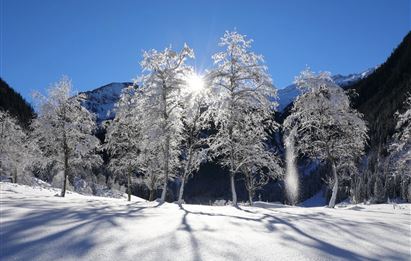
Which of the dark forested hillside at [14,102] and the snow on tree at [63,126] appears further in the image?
the dark forested hillside at [14,102]

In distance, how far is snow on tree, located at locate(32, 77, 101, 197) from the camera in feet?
96.8

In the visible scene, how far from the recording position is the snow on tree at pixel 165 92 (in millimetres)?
24062

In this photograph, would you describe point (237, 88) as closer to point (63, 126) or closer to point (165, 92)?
point (165, 92)

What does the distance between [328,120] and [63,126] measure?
19805 millimetres

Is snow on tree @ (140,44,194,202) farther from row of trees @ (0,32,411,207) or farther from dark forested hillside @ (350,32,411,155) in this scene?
dark forested hillside @ (350,32,411,155)

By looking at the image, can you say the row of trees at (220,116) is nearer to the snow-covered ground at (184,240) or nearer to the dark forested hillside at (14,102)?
the snow-covered ground at (184,240)

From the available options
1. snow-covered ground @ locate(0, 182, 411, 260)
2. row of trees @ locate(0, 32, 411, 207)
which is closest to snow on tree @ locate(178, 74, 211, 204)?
row of trees @ locate(0, 32, 411, 207)

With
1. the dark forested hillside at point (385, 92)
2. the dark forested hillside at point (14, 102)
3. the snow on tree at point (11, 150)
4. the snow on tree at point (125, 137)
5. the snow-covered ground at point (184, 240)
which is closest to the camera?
the snow-covered ground at point (184, 240)

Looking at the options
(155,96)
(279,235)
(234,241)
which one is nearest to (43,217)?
(234,241)

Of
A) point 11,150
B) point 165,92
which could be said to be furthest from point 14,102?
point 165,92

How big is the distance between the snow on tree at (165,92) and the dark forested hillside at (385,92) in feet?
257

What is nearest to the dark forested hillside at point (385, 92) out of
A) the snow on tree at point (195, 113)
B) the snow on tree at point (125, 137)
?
the snow on tree at point (125, 137)

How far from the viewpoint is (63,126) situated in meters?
30.1

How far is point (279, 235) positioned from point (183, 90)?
1661 centimetres
